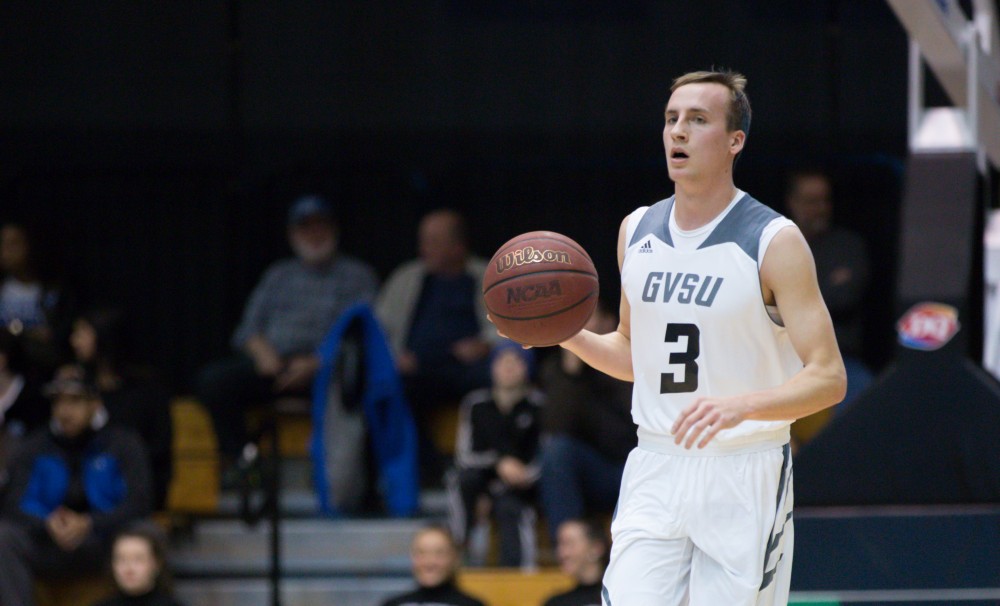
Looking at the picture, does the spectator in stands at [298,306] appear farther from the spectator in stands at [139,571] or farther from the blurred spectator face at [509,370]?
the spectator in stands at [139,571]

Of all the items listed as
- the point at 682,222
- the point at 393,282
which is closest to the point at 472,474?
the point at 393,282

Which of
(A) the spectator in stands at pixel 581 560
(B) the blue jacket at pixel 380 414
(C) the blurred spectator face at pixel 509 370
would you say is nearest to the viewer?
(A) the spectator in stands at pixel 581 560

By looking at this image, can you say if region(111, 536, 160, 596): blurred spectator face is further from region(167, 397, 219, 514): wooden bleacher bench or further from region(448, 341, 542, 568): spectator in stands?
region(448, 341, 542, 568): spectator in stands

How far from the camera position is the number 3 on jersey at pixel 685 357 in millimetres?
4258

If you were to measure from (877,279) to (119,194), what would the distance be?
5298 mm

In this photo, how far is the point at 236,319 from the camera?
10492 mm

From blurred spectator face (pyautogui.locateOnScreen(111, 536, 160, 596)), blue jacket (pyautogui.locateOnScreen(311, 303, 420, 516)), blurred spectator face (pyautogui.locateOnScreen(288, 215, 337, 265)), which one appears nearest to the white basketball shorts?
blurred spectator face (pyautogui.locateOnScreen(111, 536, 160, 596))

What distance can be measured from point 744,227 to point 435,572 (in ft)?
12.3

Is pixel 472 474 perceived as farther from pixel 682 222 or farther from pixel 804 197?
pixel 682 222

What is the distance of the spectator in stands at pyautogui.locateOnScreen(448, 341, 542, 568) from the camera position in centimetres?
811

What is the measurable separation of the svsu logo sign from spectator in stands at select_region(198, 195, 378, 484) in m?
4.03

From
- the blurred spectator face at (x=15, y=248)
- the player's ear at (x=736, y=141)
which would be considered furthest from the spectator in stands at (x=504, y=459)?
the player's ear at (x=736, y=141)

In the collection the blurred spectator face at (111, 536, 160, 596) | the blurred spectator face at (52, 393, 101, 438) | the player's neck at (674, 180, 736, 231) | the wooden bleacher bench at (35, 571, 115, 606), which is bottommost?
the wooden bleacher bench at (35, 571, 115, 606)

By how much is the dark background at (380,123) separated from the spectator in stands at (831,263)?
1041 mm
